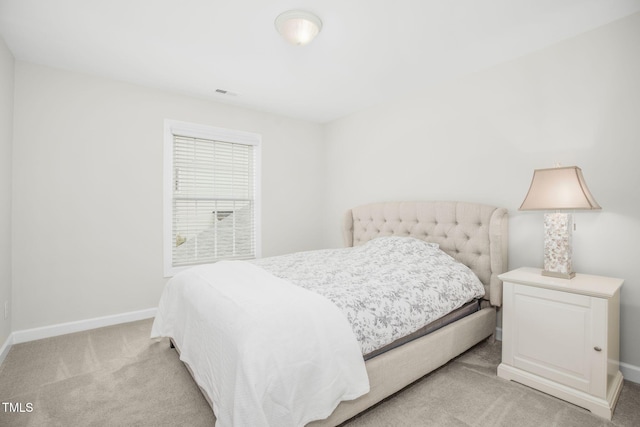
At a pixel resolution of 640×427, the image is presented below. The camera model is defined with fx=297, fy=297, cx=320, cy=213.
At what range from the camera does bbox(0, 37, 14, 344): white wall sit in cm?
229

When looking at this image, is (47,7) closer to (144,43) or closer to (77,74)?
(144,43)

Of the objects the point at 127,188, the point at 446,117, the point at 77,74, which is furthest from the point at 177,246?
the point at 446,117

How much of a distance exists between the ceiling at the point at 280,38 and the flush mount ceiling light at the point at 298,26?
0.16 feet

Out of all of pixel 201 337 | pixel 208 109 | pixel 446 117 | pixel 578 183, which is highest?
pixel 208 109

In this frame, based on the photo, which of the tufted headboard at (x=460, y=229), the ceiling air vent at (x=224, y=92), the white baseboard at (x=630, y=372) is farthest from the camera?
the ceiling air vent at (x=224, y=92)

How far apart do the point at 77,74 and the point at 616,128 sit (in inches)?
→ 175

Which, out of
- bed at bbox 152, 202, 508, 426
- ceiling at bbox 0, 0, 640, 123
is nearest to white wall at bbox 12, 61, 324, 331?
ceiling at bbox 0, 0, 640, 123

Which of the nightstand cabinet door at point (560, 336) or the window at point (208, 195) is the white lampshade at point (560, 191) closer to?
the nightstand cabinet door at point (560, 336)

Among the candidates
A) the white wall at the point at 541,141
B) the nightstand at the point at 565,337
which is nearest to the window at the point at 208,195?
the white wall at the point at 541,141

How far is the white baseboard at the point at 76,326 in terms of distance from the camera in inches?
102

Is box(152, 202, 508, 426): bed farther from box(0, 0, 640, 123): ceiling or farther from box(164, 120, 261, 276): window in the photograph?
box(0, 0, 640, 123): ceiling

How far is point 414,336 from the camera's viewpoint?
1893mm

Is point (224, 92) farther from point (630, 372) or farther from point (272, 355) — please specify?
point (630, 372)

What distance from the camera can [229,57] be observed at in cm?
251
